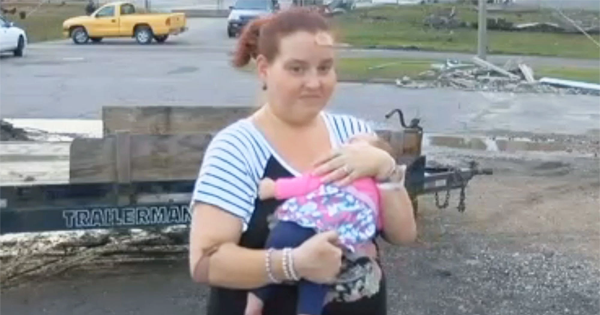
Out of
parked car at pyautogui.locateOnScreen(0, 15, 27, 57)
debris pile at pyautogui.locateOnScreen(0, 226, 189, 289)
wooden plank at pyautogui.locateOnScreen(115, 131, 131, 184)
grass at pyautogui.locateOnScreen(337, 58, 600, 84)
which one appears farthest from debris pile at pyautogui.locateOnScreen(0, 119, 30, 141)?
parked car at pyautogui.locateOnScreen(0, 15, 27, 57)

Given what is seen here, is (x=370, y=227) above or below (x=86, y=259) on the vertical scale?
above

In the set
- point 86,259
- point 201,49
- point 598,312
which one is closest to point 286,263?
point 598,312

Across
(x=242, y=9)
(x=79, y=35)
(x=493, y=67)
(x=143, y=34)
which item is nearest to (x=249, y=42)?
(x=493, y=67)

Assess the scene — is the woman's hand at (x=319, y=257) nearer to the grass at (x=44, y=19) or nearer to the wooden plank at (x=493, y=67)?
the wooden plank at (x=493, y=67)

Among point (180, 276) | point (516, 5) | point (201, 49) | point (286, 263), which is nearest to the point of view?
point (286, 263)

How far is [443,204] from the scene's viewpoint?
1035 centimetres

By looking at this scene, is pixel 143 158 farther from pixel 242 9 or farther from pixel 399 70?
pixel 242 9

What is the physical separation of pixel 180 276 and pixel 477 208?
362 centimetres

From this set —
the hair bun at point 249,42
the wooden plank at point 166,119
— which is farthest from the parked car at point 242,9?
the hair bun at point 249,42

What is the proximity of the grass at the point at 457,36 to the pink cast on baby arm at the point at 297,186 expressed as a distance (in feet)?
105

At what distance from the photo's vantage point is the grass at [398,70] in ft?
87.6

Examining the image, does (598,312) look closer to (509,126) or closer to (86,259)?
(86,259)

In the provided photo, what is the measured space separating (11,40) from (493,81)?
14.8m

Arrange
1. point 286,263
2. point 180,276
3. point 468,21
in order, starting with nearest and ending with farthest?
1. point 286,263
2. point 180,276
3. point 468,21
